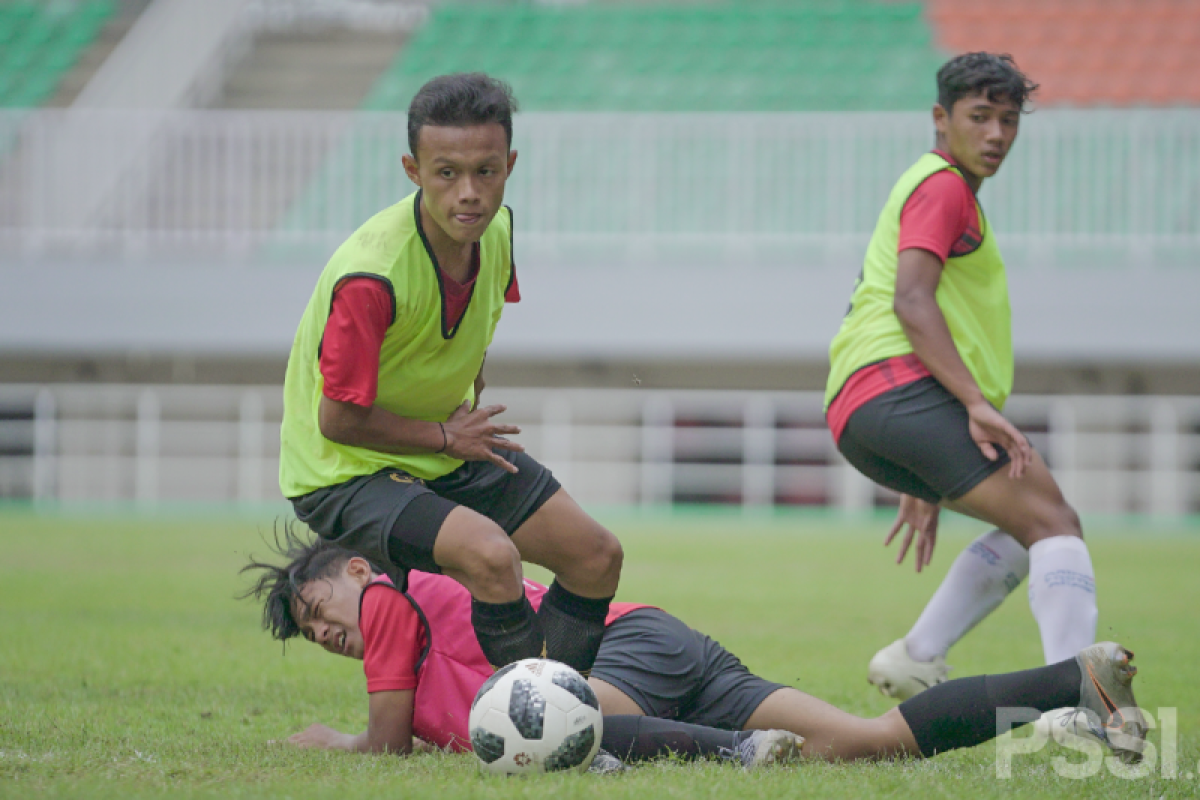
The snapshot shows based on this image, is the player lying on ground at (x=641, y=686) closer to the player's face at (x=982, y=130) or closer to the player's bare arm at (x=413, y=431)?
the player's bare arm at (x=413, y=431)

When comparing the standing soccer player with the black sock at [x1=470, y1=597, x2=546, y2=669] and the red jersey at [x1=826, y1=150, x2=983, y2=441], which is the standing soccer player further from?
the black sock at [x1=470, y1=597, x2=546, y2=669]

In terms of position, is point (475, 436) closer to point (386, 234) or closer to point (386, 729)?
point (386, 234)

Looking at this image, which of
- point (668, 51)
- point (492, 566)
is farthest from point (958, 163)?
point (668, 51)

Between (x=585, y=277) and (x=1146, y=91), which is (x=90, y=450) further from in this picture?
(x=1146, y=91)

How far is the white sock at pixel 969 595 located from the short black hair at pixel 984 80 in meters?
1.32

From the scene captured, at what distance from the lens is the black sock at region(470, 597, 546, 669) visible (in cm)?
338

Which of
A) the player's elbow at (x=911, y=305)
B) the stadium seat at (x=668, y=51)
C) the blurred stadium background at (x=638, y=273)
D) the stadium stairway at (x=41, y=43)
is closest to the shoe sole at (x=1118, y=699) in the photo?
the player's elbow at (x=911, y=305)

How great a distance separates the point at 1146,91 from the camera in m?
18.6

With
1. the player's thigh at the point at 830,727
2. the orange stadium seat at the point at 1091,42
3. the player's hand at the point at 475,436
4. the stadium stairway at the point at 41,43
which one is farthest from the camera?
the stadium stairway at the point at 41,43

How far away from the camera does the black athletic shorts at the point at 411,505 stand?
335 cm

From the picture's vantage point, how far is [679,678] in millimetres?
3662

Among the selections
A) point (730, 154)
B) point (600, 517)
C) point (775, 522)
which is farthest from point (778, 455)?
point (730, 154)

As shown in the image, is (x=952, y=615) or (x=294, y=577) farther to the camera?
(x=952, y=615)

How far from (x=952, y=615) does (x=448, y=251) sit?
1905 millimetres
